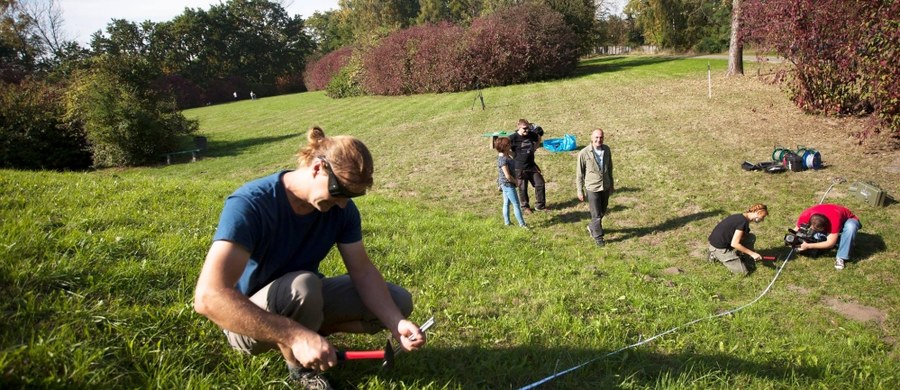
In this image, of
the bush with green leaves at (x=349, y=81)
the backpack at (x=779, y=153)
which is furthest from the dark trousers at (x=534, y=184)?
the bush with green leaves at (x=349, y=81)

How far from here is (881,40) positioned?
32.2 feet

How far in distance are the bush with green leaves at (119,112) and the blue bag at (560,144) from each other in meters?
13.6

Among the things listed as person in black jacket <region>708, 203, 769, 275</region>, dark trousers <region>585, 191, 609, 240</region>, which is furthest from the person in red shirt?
dark trousers <region>585, 191, 609, 240</region>

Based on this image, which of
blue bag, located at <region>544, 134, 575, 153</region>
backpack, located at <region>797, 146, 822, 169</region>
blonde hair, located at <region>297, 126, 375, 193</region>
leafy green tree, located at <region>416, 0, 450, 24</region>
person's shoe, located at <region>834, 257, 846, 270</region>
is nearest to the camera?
blonde hair, located at <region>297, 126, 375, 193</region>

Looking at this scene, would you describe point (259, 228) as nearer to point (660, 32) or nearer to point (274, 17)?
point (660, 32)

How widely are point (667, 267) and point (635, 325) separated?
2.77 metres

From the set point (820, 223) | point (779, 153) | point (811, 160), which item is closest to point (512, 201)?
point (820, 223)

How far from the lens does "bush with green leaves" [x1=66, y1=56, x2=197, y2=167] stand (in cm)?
1600

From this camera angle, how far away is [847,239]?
247 inches

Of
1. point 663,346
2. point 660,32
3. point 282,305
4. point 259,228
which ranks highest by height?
point 660,32

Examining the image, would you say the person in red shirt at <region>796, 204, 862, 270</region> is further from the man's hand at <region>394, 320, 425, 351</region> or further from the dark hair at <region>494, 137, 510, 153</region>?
the man's hand at <region>394, 320, 425, 351</region>

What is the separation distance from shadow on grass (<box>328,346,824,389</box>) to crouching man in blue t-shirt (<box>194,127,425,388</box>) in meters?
0.32

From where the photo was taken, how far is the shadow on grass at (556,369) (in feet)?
9.00

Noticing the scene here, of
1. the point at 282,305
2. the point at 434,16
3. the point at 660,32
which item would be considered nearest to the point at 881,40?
the point at 282,305
